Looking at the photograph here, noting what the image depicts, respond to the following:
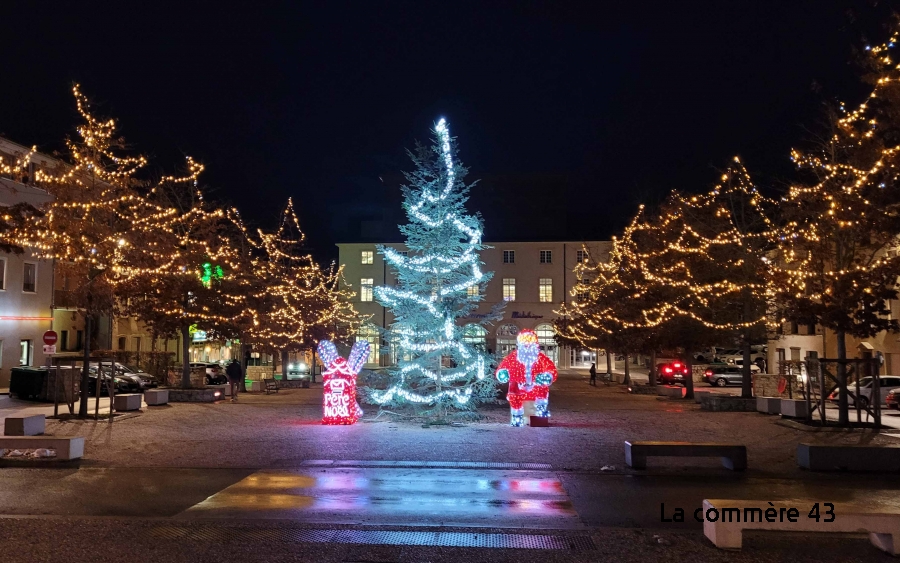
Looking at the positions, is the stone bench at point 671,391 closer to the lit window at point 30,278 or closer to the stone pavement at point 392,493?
the stone pavement at point 392,493

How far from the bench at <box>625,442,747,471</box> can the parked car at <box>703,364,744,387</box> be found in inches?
1279

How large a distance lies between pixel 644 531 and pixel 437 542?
2.51 metres

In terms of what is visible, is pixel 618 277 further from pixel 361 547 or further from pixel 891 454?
pixel 361 547

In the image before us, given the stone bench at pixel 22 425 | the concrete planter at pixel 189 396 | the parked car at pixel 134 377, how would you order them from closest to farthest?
the stone bench at pixel 22 425, the concrete planter at pixel 189 396, the parked car at pixel 134 377

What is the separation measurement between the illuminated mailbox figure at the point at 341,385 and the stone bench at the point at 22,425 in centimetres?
672

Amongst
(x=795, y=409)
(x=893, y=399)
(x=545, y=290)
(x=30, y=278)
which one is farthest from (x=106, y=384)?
(x=545, y=290)

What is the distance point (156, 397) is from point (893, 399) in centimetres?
2583

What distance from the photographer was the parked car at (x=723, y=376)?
43.0 metres

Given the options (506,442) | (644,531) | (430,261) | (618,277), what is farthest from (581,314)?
(644,531)

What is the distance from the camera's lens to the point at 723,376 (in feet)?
141

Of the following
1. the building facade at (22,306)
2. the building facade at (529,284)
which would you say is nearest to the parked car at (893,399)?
the building facade at (22,306)

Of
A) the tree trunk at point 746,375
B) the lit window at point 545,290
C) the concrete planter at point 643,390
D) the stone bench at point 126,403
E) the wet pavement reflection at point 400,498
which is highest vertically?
the lit window at point 545,290

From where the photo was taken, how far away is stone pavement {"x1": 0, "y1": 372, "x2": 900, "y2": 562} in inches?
308

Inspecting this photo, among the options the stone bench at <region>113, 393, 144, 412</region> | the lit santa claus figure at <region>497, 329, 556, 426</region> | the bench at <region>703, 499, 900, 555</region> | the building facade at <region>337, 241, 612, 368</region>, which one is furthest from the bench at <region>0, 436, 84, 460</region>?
the building facade at <region>337, 241, 612, 368</region>
